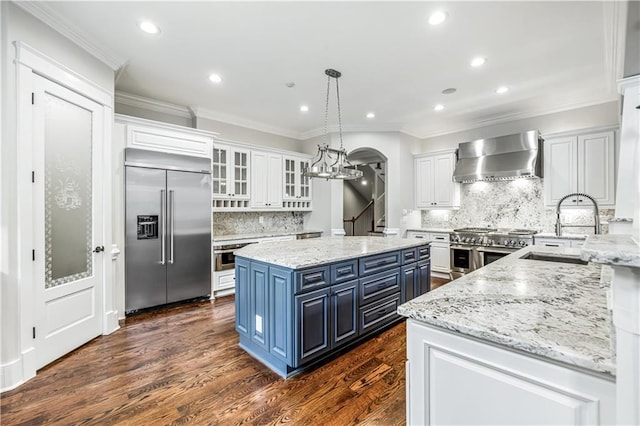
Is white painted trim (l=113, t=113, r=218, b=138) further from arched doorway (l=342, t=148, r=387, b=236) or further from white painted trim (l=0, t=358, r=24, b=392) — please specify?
arched doorway (l=342, t=148, r=387, b=236)

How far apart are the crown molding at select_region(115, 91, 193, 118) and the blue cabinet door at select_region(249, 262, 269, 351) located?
320 cm

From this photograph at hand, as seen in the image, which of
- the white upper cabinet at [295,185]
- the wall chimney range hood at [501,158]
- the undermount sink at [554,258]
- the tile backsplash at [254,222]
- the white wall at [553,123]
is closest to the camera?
the undermount sink at [554,258]

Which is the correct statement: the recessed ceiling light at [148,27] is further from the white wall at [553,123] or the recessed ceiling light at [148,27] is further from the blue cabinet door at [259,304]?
the white wall at [553,123]

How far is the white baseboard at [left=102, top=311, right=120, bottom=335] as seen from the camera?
301 cm

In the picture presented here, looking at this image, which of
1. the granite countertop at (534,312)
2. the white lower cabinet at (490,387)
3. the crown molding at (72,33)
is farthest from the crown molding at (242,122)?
the white lower cabinet at (490,387)

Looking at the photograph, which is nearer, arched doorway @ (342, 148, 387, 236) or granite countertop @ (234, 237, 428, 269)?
granite countertop @ (234, 237, 428, 269)

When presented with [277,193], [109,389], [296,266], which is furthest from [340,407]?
[277,193]

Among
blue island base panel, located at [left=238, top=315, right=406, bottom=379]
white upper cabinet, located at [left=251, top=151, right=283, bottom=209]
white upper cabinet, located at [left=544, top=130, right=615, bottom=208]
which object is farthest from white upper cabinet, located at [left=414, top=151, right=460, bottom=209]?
blue island base panel, located at [left=238, top=315, right=406, bottom=379]

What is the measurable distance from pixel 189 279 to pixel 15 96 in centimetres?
254

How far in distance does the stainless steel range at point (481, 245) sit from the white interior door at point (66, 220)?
492cm

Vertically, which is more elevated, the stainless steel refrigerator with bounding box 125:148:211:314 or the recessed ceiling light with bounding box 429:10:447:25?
the recessed ceiling light with bounding box 429:10:447:25

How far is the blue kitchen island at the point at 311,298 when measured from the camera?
2225 millimetres

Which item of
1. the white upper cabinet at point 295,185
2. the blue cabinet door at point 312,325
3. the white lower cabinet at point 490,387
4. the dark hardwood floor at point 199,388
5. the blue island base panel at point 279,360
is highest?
the white upper cabinet at point 295,185

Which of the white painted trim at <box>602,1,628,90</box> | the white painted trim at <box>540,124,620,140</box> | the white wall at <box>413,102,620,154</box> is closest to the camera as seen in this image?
the white painted trim at <box>602,1,628,90</box>
